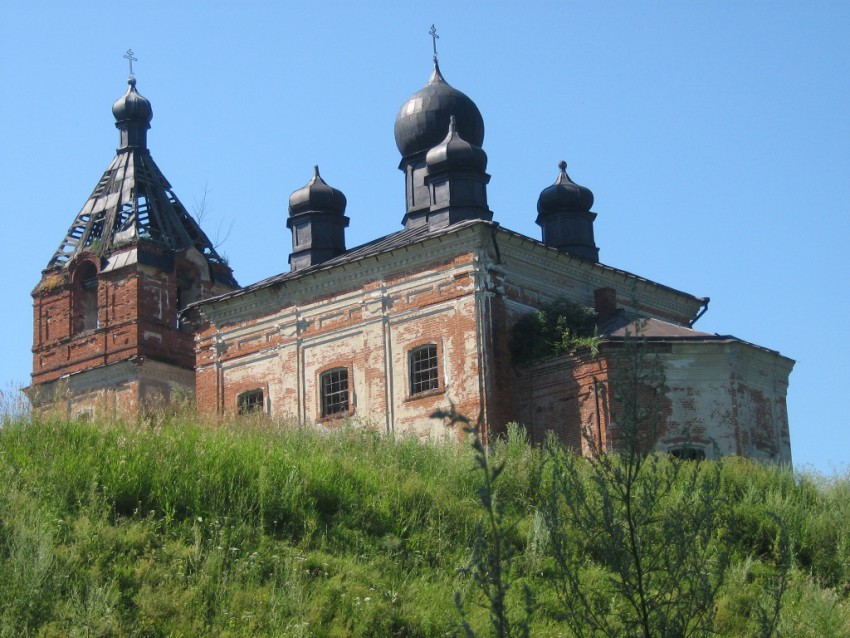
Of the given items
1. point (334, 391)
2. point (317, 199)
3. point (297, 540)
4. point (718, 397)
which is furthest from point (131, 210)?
point (297, 540)

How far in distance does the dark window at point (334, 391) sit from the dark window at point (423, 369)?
1.72 metres

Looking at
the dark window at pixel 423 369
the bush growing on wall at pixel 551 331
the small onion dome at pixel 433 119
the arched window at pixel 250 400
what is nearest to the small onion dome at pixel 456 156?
the small onion dome at pixel 433 119

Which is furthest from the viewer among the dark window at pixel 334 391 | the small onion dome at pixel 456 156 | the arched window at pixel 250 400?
the arched window at pixel 250 400

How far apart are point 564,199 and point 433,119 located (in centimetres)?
347

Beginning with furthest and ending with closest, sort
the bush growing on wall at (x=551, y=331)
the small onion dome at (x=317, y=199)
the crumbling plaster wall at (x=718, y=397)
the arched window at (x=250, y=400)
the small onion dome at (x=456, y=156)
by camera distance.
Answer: the small onion dome at (x=317, y=199), the arched window at (x=250, y=400), the small onion dome at (x=456, y=156), the bush growing on wall at (x=551, y=331), the crumbling plaster wall at (x=718, y=397)

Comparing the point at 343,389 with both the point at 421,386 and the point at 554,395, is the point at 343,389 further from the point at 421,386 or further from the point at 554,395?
the point at 554,395

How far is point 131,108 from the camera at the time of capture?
3969cm

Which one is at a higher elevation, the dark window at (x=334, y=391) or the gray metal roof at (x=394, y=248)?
the gray metal roof at (x=394, y=248)

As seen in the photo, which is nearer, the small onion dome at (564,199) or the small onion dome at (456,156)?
the small onion dome at (456,156)

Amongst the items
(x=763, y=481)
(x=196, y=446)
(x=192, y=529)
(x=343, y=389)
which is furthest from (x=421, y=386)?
(x=192, y=529)

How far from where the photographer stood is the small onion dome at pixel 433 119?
2972 centimetres

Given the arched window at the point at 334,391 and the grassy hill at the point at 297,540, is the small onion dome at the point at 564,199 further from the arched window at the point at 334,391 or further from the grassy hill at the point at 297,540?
the grassy hill at the point at 297,540

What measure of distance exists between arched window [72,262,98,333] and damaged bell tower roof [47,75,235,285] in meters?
0.58

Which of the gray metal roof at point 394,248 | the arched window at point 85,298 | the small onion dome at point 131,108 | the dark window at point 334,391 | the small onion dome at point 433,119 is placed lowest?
the dark window at point 334,391
